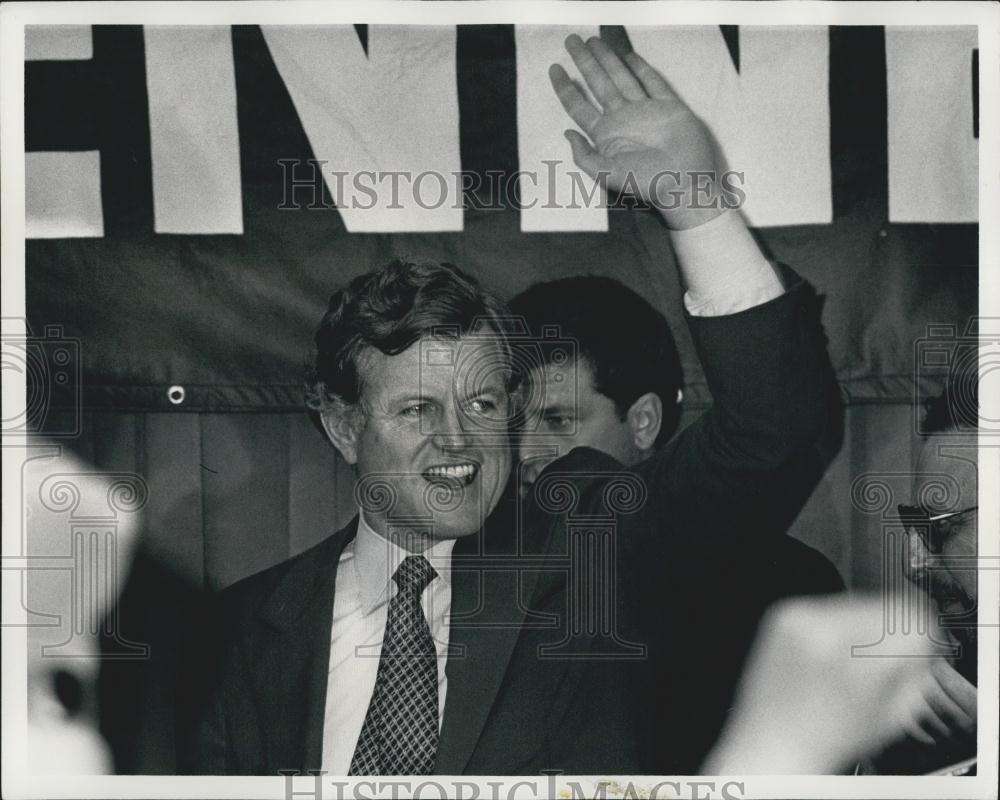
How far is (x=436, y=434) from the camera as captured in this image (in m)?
1.83

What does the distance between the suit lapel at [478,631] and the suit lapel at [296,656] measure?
0.22 metres

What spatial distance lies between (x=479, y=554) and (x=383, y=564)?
0.18 m

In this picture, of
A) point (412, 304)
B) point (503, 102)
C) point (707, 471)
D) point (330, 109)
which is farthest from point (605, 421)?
point (330, 109)

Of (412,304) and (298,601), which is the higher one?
(412,304)

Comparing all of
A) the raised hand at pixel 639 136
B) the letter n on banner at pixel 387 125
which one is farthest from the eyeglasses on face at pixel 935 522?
the letter n on banner at pixel 387 125

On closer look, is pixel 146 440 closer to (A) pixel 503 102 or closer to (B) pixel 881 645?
(A) pixel 503 102

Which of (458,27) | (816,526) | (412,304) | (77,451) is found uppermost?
(458,27)

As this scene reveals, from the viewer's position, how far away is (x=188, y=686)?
186 cm

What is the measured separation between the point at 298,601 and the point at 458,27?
1.11 m

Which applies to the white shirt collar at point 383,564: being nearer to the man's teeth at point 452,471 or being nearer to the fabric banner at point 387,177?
the man's teeth at point 452,471

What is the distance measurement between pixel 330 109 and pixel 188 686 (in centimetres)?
110

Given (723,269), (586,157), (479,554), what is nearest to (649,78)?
(586,157)

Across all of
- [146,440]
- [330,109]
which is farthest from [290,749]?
[330,109]

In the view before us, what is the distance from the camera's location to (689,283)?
182 centimetres
